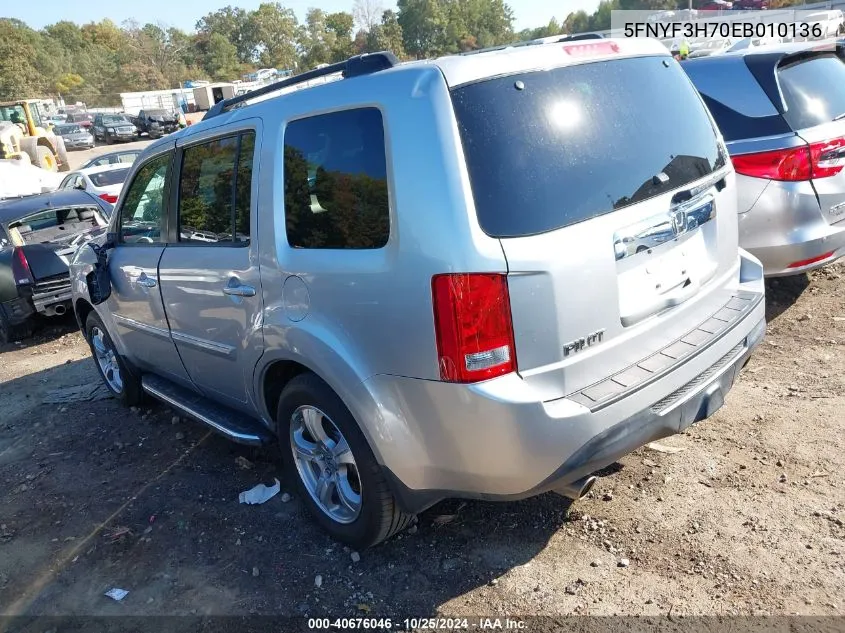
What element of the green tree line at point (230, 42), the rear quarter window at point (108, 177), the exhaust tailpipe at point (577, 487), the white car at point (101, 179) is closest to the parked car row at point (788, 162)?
the exhaust tailpipe at point (577, 487)

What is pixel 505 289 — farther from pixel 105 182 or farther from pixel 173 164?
pixel 105 182

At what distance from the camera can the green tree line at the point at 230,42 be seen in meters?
76.9

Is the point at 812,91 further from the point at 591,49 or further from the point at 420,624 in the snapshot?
the point at 420,624

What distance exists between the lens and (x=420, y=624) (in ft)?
8.59

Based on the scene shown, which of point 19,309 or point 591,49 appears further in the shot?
point 19,309

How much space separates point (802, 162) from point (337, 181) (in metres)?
3.45

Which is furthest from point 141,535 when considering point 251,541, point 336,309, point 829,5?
point 829,5

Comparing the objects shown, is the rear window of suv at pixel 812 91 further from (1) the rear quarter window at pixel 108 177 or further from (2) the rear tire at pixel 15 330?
(1) the rear quarter window at pixel 108 177

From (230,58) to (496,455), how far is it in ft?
374

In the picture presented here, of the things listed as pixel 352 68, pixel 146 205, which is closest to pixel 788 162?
pixel 352 68

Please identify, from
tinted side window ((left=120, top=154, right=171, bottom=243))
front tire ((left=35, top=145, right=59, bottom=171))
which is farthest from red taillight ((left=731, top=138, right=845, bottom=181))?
front tire ((left=35, top=145, right=59, bottom=171))

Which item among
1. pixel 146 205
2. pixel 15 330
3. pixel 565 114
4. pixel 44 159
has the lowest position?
pixel 15 330

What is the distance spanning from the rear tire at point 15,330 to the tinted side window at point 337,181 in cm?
614

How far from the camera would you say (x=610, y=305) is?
2.40 m
